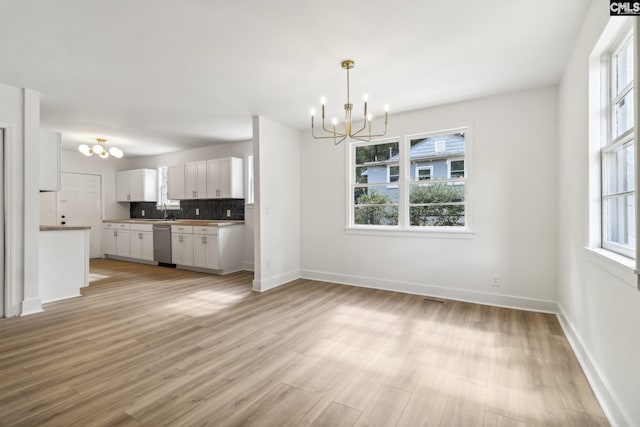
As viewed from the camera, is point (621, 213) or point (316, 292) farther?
point (316, 292)

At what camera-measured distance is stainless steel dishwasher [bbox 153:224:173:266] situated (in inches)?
248

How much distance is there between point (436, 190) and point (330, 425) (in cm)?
329

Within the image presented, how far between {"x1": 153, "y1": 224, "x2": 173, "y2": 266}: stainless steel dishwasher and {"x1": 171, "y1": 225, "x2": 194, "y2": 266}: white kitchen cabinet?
114 millimetres

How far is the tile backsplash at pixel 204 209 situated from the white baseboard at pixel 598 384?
5419mm

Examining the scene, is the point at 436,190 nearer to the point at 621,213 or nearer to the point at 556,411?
the point at 621,213

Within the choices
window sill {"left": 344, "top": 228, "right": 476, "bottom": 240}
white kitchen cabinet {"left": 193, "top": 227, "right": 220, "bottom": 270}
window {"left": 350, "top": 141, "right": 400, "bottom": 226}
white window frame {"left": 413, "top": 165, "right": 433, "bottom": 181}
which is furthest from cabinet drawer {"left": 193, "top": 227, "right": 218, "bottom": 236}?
white window frame {"left": 413, "top": 165, "right": 433, "bottom": 181}

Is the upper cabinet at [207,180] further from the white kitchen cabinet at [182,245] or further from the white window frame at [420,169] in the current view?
the white window frame at [420,169]

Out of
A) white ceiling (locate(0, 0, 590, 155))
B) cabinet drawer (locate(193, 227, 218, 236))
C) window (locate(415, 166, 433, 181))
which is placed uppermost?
white ceiling (locate(0, 0, 590, 155))

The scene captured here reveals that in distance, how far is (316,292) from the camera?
4.39m

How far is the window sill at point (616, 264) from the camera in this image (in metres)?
1.49

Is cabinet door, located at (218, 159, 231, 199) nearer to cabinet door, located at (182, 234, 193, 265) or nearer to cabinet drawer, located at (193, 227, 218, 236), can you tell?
cabinet drawer, located at (193, 227, 218, 236)

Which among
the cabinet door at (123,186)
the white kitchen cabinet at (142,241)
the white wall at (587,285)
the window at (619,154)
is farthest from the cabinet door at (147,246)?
the window at (619,154)

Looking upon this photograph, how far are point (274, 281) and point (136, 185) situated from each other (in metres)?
5.02

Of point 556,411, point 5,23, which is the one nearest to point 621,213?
point 556,411
